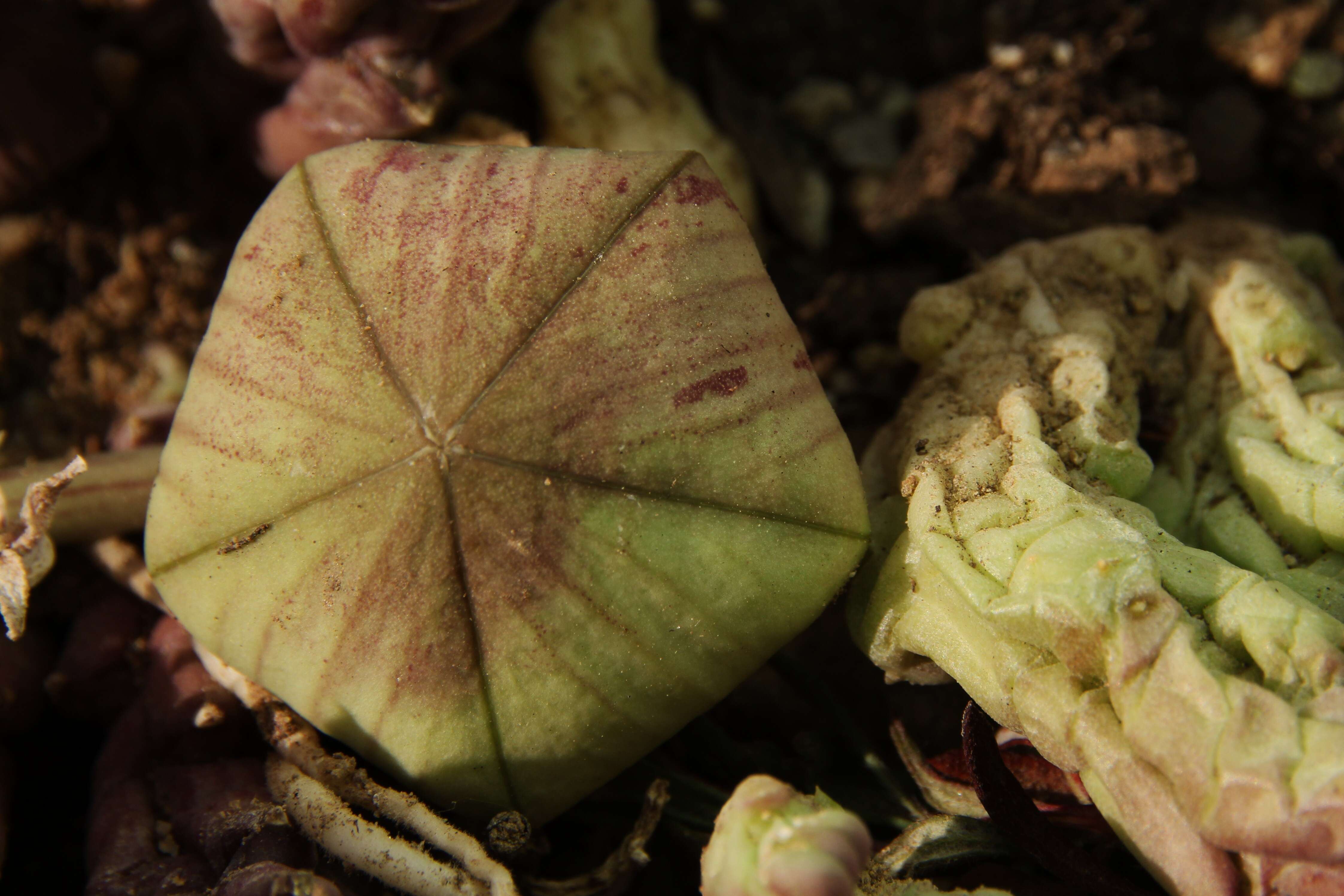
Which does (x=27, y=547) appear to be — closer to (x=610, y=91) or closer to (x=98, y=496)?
(x=98, y=496)

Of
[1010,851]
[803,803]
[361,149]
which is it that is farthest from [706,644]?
[361,149]

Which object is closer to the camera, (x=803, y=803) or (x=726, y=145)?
(x=803, y=803)

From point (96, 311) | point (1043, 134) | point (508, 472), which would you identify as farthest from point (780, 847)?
point (96, 311)

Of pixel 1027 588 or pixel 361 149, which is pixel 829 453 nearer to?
pixel 1027 588

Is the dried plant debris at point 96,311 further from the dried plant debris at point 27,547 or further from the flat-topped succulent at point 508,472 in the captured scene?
the flat-topped succulent at point 508,472

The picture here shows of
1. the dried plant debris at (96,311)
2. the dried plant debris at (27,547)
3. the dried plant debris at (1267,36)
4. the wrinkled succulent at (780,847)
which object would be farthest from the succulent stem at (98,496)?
the dried plant debris at (1267,36)

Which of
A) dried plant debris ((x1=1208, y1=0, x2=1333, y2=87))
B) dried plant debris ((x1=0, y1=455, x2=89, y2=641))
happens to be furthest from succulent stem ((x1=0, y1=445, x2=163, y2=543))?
dried plant debris ((x1=1208, y1=0, x2=1333, y2=87))
